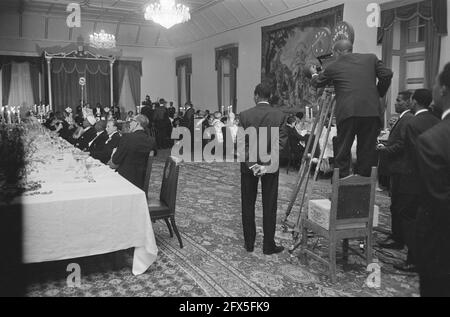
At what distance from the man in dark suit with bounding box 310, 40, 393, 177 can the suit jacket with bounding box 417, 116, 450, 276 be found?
1.74m

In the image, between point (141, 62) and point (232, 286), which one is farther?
point (141, 62)

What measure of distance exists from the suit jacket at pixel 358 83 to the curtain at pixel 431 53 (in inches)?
176

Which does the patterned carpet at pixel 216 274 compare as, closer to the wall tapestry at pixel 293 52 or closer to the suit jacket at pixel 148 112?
the wall tapestry at pixel 293 52

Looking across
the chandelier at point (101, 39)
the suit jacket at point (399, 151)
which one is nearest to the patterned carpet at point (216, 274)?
the suit jacket at point (399, 151)

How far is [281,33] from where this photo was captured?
11.6 metres

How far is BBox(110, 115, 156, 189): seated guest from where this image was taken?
4676mm

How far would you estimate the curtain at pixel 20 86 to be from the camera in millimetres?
16250

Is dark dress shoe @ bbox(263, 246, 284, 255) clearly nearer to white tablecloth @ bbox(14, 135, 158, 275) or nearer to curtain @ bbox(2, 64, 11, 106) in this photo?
white tablecloth @ bbox(14, 135, 158, 275)

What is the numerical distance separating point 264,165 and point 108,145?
3.31 m

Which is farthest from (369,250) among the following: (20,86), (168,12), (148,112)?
(20,86)

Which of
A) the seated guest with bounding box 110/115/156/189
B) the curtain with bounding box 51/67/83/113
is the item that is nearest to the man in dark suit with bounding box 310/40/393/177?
the seated guest with bounding box 110/115/156/189
